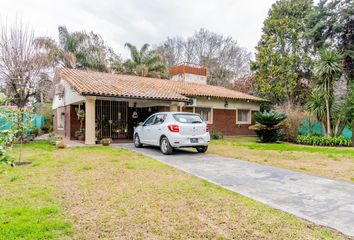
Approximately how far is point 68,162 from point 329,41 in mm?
20624

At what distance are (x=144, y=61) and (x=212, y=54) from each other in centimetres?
1074

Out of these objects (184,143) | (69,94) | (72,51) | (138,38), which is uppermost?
(138,38)

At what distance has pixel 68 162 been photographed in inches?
325

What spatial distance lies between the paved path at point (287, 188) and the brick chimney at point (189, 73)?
54.7 feet

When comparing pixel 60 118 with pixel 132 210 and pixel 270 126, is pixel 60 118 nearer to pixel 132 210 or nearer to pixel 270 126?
pixel 270 126

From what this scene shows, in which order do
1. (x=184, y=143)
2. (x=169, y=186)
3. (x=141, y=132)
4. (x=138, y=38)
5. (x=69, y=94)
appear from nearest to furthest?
(x=169, y=186)
(x=184, y=143)
(x=141, y=132)
(x=69, y=94)
(x=138, y=38)

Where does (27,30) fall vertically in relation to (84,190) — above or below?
above

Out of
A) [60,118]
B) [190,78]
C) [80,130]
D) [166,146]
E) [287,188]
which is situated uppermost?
[190,78]

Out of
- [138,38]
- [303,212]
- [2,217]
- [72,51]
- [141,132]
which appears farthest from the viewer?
[138,38]

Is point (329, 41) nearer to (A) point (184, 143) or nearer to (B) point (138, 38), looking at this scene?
(A) point (184, 143)

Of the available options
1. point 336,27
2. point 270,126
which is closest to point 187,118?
point 270,126

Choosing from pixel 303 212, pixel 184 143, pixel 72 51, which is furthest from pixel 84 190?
pixel 72 51

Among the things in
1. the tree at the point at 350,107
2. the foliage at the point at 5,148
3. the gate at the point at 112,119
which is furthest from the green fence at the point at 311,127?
the foliage at the point at 5,148

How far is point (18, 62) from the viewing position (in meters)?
14.3
